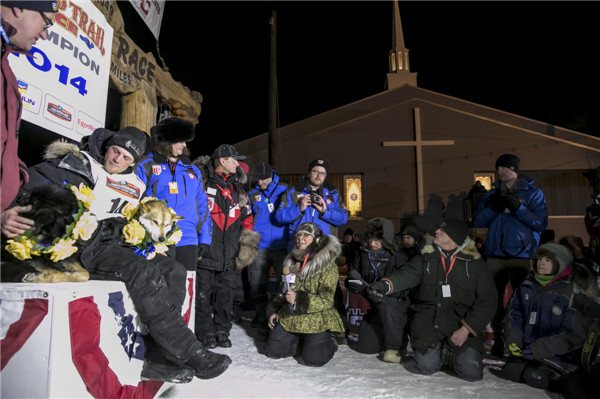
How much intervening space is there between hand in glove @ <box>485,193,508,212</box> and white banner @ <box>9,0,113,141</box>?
4129 millimetres

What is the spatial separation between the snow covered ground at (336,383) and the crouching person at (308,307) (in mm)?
129

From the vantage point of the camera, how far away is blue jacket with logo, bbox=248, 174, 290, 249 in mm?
4859

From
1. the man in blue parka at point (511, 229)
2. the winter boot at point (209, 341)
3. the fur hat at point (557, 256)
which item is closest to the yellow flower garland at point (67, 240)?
the winter boot at point (209, 341)

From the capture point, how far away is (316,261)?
368 cm

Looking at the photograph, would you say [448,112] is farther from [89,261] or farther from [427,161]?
[89,261]

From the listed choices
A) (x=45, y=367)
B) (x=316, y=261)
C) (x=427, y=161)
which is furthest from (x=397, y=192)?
(x=45, y=367)

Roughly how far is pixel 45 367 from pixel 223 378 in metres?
1.51

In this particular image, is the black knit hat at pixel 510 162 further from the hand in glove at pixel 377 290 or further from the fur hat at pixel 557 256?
the hand in glove at pixel 377 290

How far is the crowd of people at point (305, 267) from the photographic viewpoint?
2293mm

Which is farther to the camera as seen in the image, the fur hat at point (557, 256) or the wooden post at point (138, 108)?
the wooden post at point (138, 108)

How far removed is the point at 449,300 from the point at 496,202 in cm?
140

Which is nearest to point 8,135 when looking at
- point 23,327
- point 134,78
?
point 23,327

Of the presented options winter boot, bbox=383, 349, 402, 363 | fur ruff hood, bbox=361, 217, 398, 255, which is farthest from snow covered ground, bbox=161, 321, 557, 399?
fur ruff hood, bbox=361, 217, 398, 255

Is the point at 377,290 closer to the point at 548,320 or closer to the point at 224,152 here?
the point at 548,320
